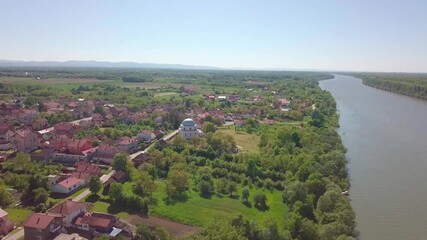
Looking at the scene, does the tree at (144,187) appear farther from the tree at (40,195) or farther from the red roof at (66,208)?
the tree at (40,195)

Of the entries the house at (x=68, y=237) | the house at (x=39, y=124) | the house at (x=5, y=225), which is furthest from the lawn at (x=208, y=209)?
the house at (x=39, y=124)

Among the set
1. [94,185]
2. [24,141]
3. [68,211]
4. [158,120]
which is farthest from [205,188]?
[158,120]

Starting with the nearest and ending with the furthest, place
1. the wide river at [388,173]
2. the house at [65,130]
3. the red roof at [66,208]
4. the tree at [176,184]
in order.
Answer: the red roof at [66,208]
the wide river at [388,173]
the tree at [176,184]
the house at [65,130]

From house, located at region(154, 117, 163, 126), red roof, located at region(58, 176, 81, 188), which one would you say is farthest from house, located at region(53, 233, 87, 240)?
house, located at region(154, 117, 163, 126)

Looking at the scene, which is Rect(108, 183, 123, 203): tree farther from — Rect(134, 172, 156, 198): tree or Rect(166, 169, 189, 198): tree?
Rect(166, 169, 189, 198): tree

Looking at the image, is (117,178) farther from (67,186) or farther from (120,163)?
(67,186)

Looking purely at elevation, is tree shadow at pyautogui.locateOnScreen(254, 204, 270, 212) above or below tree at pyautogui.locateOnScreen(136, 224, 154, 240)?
below
